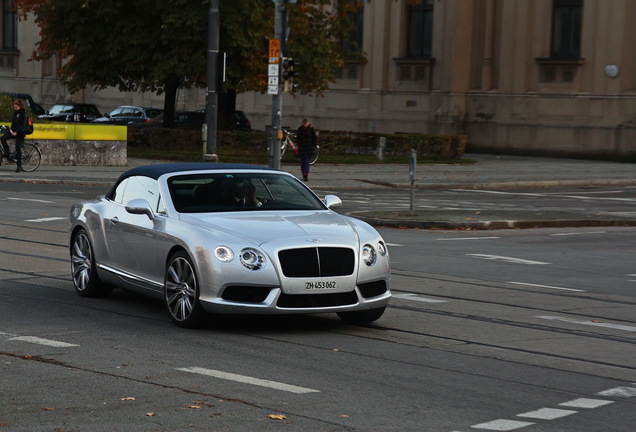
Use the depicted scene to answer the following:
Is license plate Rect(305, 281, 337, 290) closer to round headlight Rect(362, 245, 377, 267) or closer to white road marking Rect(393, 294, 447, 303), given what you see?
round headlight Rect(362, 245, 377, 267)

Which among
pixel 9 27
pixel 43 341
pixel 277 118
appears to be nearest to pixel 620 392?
pixel 43 341

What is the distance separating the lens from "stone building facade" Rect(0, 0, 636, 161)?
45.4 m

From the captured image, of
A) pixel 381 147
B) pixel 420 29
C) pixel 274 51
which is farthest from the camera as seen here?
pixel 420 29

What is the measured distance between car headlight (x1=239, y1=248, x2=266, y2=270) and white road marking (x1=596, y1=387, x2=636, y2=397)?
293 centimetres

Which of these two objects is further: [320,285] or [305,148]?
[305,148]

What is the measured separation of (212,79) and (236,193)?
22545 millimetres

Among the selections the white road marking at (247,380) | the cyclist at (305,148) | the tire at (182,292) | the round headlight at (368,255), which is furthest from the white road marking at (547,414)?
the cyclist at (305,148)

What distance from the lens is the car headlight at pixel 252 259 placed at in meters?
9.70

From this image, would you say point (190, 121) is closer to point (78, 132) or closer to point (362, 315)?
point (78, 132)

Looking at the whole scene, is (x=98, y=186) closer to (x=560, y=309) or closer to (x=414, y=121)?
(x=560, y=309)

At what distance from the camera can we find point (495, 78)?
164 ft

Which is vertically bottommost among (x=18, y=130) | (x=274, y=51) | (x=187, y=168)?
(x=18, y=130)

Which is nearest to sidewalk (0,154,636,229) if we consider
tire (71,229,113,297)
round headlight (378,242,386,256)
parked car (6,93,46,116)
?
tire (71,229,113,297)

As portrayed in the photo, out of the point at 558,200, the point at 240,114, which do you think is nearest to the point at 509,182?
the point at 558,200
